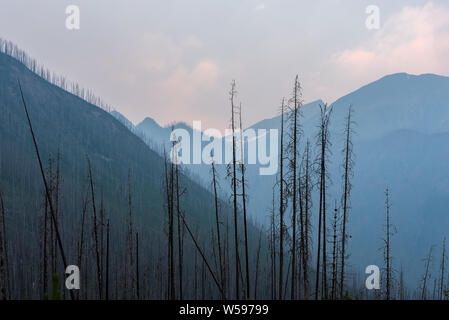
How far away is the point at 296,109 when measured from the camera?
18469 mm

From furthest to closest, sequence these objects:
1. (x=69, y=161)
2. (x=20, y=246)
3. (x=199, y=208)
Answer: (x=199, y=208) < (x=69, y=161) < (x=20, y=246)

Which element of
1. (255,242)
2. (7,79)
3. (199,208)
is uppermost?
(7,79)

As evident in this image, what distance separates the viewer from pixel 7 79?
183 meters

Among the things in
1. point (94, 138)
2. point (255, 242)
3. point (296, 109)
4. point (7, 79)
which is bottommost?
point (255, 242)
